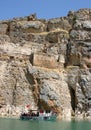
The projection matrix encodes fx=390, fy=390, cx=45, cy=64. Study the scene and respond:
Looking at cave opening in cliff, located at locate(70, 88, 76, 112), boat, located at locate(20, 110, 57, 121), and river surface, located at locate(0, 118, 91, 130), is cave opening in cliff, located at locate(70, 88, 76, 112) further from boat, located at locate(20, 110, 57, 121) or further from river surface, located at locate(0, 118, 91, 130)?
river surface, located at locate(0, 118, 91, 130)

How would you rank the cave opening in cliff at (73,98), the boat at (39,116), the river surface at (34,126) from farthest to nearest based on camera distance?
the cave opening in cliff at (73,98) → the boat at (39,116) → the river surface at (34,126)

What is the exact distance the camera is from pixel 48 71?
60.9m

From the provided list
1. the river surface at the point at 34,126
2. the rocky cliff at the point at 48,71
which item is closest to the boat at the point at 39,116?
the rocky cliff at the point at 48,71

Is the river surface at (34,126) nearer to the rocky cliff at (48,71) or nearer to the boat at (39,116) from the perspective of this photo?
the boat at (39,116)

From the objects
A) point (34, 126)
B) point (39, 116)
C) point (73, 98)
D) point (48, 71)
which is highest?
point (48, 71)

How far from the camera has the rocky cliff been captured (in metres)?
58.1

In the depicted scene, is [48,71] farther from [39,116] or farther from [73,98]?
[39,116]

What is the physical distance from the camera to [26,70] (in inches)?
2383

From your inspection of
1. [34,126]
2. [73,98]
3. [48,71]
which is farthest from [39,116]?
[34,126]

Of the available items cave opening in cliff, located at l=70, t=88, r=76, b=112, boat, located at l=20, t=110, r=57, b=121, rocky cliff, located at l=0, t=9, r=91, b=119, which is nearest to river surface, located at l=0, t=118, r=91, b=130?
boat, located at l=20, t=110, r=57, b=121

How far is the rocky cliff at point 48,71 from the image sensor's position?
5809 centimetres

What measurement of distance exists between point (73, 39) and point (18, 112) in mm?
18928

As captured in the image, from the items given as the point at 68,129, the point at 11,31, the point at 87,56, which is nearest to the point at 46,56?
the point at 87,56

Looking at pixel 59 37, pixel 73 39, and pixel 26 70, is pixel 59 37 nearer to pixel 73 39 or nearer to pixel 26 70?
pixel 73 39
